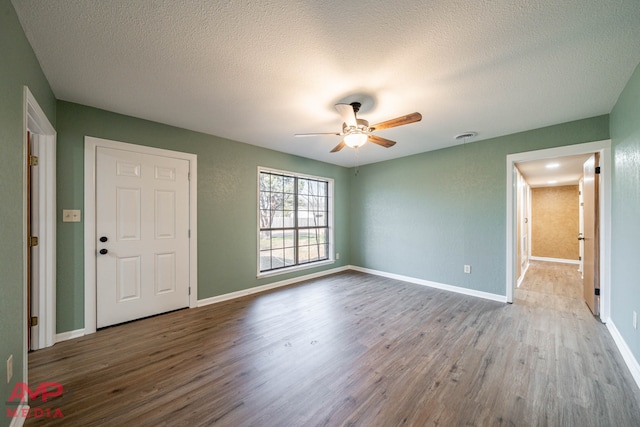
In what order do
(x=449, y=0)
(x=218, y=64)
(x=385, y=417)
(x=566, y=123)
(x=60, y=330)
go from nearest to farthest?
1. (x=449, y=0)
2. (x=385, y=417)
3. (x=218, y=64)
4. (x=60, y=330)
5. (x=566, y=123)

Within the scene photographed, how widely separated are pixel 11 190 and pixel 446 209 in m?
4.88

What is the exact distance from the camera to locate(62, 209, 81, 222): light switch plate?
8.18ft

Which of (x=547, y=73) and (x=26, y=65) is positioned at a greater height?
(x=547, y=73)

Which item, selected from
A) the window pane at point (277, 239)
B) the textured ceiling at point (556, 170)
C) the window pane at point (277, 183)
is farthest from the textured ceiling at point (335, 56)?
the window pane at point (277, 239)

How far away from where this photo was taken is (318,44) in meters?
1.69

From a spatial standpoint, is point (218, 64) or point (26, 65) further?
point (218, 64)

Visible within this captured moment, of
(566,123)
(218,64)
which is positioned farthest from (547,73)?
(218,64)

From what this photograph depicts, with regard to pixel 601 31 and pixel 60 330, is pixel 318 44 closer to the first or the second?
pixel 601 31

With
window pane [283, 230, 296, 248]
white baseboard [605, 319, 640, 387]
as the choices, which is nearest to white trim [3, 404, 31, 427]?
window pane [283, 230, 296, 248]

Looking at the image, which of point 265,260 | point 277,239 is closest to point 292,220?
point 277,239

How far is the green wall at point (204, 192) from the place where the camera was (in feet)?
8.21

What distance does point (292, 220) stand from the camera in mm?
4797


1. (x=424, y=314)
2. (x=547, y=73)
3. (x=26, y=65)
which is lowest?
(x=424, y=314)

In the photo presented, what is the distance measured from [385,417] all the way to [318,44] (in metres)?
2.52
